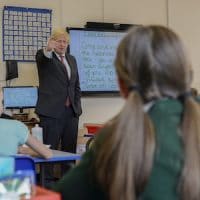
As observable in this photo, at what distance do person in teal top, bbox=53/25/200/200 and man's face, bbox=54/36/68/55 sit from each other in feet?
11.4

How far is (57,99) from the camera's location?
490cm

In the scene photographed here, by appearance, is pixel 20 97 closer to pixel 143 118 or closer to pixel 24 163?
pixel 24 163

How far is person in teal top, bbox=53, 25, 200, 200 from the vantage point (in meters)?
Result: 1.15

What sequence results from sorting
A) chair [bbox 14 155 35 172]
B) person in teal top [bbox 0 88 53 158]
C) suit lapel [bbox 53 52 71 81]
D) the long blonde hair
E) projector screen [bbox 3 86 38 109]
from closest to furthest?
the long blonde hair
chair [bbox 14 155 35 172]
person in teal top [bbox 0 88 53 158]
suit lapel [bbox 53 52 71 81]
projector screen [bbox 3 86 38 109]

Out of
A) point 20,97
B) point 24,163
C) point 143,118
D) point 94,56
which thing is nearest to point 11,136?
point 24,163

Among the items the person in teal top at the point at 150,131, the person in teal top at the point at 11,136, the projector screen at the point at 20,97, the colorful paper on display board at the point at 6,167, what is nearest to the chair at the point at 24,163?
the person in teal top at the point at 11,136

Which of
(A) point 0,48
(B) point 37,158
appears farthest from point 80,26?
(B) point 37,158

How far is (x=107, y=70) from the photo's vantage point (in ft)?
19.5

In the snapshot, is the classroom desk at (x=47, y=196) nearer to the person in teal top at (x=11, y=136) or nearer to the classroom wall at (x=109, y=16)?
the person in teal top at (x=11, y=136)

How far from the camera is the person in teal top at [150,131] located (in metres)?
1.15

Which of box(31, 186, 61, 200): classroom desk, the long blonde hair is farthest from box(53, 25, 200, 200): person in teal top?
box(31, 186, 61, 200): classroom desk

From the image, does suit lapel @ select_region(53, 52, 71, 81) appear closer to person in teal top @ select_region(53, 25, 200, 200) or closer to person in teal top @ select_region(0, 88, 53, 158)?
person in teal top @ select_region(0, 88, 53, 158)

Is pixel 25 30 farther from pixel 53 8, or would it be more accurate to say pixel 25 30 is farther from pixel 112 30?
pixel 112 30

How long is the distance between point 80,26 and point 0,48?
1.03 m
